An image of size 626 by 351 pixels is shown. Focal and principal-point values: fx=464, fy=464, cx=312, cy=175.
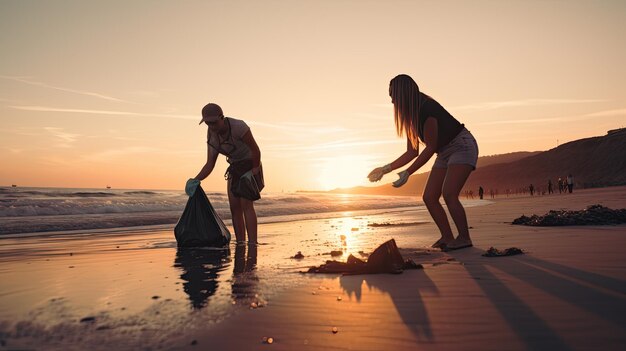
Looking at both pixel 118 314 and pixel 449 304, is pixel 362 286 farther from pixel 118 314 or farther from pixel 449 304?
pixel 118 314

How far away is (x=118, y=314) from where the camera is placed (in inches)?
99.7

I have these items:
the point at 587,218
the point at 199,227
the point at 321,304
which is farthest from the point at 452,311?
the point at 587,218

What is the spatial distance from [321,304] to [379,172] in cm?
262

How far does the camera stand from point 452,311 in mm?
2408

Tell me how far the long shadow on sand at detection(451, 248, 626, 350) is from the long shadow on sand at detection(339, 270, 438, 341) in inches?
14.5

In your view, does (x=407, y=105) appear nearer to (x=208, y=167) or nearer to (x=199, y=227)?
(x=208, y=167)

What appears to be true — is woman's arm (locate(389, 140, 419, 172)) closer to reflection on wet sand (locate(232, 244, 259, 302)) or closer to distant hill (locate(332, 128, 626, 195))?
reflection on wet sand (locate(232, 244, 259, 302))

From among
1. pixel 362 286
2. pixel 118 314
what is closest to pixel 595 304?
pixel 362 286

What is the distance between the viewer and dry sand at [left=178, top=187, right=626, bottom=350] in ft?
6.38

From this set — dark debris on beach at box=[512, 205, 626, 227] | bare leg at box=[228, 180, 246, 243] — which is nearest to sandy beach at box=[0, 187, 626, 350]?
bare leg at box=[228, 180, 246, 243]

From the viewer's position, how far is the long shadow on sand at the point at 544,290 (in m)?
2.01

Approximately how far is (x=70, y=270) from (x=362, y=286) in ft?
9.18

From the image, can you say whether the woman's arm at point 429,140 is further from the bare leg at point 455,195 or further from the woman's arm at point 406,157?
the bare leg at point 455,195

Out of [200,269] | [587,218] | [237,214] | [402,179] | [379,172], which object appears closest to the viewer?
[200,269]
